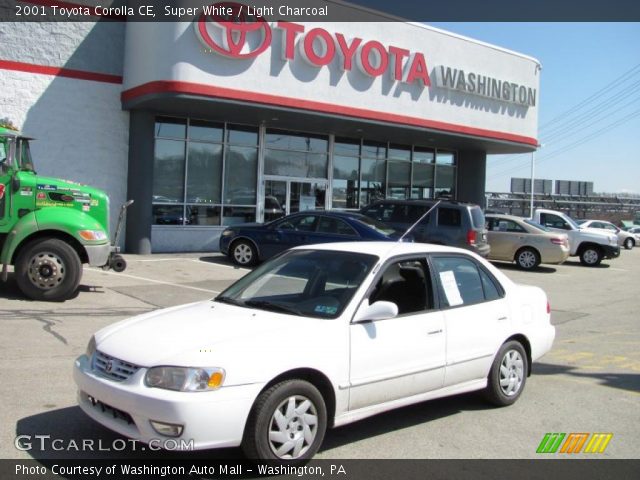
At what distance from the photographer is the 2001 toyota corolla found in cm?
393

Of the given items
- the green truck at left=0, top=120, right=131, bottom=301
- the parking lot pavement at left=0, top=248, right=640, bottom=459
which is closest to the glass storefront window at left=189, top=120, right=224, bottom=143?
the parking lot pavement at left=0, top=248, right=640, bottom=459

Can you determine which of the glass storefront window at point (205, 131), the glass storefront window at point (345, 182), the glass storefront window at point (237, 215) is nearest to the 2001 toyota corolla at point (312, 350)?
the glass storefront window at point (205, 131)

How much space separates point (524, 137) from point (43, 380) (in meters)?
21.0

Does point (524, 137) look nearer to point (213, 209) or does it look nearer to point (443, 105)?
point (443, 105)

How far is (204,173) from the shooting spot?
1878 cm

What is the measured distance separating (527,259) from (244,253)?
901 centimetres

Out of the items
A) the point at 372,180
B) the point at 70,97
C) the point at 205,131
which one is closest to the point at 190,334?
the point at 70,97

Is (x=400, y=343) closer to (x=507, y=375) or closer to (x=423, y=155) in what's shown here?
(x=507, y=375)

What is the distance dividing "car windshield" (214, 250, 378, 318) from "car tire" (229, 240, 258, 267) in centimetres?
975

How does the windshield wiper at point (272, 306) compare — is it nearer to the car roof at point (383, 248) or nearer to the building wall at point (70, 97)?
the car roof at point (383, 248)

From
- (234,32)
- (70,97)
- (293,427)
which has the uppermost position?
(234,32)

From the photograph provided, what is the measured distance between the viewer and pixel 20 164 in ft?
32.8

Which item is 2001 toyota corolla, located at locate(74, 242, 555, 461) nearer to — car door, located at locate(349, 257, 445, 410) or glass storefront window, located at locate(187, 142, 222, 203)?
car door, located at locate(349, 257, 445, 410)

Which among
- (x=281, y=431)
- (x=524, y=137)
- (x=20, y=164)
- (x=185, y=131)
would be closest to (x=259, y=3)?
(x=185, y=131)
